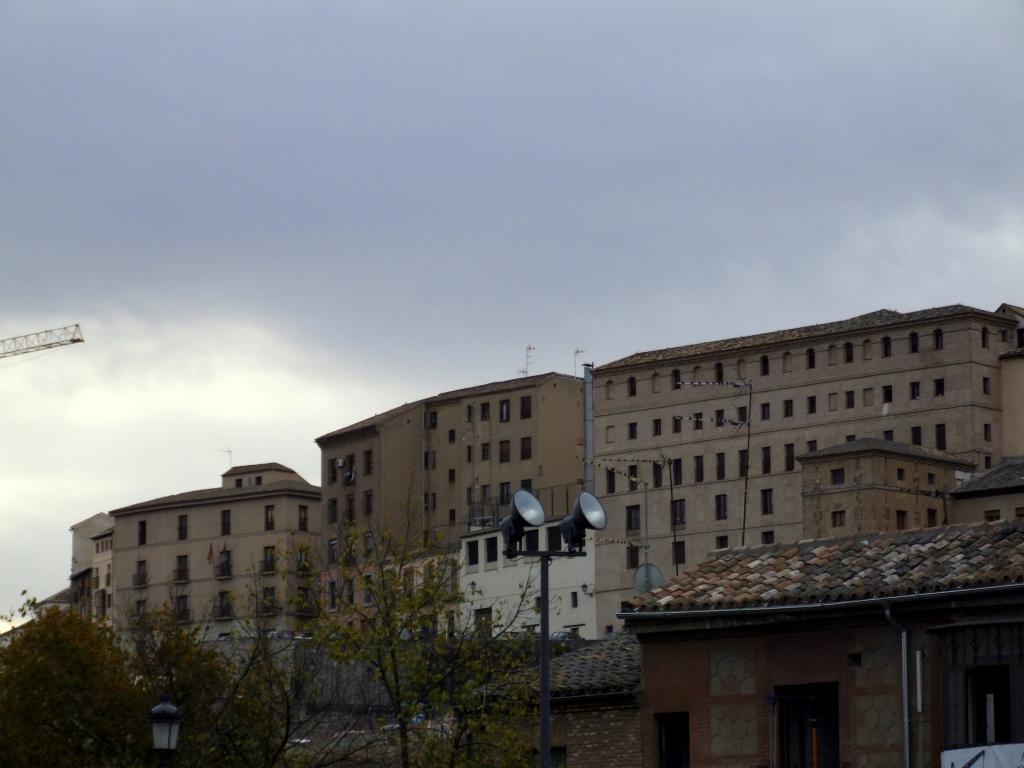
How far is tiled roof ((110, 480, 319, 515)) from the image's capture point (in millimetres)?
128625

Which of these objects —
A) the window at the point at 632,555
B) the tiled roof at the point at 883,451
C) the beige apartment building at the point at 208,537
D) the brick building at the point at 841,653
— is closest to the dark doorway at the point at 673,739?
the brick building at the point at 841,653

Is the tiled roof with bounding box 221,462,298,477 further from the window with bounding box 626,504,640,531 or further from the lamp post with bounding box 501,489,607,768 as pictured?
the lamp post with bounding box 501,489,607,768

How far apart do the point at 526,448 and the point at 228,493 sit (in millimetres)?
24072

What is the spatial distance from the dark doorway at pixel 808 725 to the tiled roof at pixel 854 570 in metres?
1.29

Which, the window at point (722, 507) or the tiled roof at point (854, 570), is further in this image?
the window at point (722, 507)

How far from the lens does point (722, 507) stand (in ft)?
342

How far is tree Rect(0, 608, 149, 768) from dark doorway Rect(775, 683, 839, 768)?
983 cm

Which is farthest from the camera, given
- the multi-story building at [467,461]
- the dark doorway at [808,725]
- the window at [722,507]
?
the multi-story building at [467,461]

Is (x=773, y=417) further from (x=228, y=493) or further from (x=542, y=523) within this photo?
(x=542, y=523)

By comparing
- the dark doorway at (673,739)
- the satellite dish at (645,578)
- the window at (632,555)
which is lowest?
the dark doorway at (673,739)

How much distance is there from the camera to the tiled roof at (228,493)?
129 meters

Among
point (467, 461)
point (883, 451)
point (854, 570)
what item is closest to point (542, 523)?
point (854, 570)

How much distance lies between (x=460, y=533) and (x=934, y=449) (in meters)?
29.5

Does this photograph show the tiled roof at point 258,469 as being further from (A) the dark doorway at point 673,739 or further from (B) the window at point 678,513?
(A) the dark doorway at point 673,739
